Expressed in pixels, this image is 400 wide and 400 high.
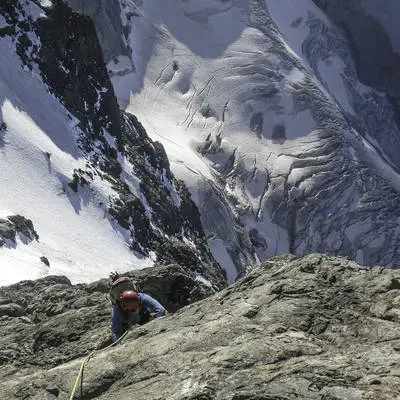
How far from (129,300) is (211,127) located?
359 ft

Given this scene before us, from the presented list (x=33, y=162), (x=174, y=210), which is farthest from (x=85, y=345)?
(x=174, y=210)

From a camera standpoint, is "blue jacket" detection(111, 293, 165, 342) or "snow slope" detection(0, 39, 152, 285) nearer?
"blue jacket" detection(111, 293, 165, 342)

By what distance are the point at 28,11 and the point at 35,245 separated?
92.0 ft

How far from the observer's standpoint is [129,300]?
614 inches

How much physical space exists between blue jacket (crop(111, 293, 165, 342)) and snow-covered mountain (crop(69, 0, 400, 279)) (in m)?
76.8

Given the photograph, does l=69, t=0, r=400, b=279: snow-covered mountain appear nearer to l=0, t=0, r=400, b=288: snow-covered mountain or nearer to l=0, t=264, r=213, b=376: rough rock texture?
l=0, t=0, r=400, b=288: snow-covered mountain

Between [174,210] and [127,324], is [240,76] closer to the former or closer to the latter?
[174,210]

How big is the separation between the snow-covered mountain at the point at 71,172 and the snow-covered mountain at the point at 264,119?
75.8 ft

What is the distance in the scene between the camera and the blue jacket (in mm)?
15570

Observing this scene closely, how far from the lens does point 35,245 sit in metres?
48.4

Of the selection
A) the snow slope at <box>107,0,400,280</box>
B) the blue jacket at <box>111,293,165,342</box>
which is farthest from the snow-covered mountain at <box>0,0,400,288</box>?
the blue jacket at <box>111,293,165,342</box>

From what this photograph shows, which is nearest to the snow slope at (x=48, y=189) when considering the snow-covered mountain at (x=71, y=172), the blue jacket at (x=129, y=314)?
the snow-covered mountain at (x=71, y=172)

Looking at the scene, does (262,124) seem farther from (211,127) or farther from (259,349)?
(259,349)

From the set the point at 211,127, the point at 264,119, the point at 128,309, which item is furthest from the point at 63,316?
the point at 264,119
